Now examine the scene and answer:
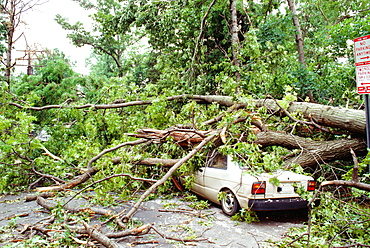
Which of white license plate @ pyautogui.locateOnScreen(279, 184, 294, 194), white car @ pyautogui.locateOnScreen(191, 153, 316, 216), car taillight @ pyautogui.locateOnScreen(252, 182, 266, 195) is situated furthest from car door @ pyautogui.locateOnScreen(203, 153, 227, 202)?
white license plate @ pyautogui.locateOnScreen(279, 184, 294, 194)

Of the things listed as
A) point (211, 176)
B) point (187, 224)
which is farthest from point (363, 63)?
point (187, 224)

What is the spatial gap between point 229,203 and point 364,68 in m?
3.26

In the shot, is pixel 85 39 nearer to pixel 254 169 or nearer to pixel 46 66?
pixel 46 66

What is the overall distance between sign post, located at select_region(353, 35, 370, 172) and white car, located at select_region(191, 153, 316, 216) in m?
1.51

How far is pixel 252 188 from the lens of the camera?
15.4 ft

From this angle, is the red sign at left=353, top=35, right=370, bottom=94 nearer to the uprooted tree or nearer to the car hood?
the uprooted tree

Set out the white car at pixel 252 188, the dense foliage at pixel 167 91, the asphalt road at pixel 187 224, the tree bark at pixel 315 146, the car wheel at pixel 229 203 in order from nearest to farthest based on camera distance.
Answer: the asphalt road at pixel 187 224, the white car at pixel 252 188, the car wheel at pixel 229 203, the tree bark at pixel 315 146, the dense foliage at pixel 167 91

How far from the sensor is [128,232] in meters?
3.86

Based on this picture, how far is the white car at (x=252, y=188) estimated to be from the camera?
15.3 feet

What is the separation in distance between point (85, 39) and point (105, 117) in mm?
17366

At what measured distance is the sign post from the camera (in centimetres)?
357

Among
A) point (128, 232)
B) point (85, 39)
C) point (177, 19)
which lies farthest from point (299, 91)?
point (85, 39)

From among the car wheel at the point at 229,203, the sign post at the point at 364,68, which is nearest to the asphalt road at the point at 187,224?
the car wheel at the point at 229,203

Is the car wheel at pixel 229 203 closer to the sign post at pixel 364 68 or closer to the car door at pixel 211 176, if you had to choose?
the car door at pixel 211 176
